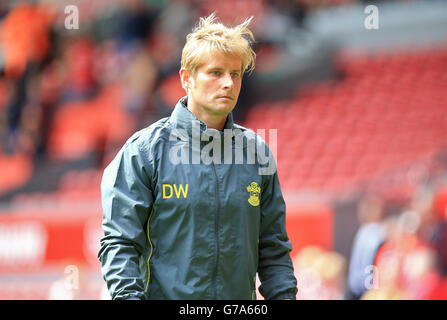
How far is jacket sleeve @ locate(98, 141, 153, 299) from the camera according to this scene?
1724 mm

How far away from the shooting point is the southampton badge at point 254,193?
1.89m

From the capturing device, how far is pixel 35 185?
7938mm

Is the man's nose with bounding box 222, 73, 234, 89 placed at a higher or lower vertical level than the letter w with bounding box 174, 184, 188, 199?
higher

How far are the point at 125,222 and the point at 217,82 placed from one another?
1.59 feet

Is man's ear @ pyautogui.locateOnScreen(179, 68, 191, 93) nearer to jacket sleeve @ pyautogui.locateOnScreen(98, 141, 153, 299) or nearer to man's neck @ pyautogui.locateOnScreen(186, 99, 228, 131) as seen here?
man's neck @ pyautogui.locateOnScreen(186, 99, 228, 131)

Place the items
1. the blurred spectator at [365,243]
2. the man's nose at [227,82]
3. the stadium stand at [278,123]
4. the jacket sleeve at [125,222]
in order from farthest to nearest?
the stadium stand at [278,123] → the blurred spectator at [365,243] → the man's nose at [227,82] → the jacket sleeve at [125,222]

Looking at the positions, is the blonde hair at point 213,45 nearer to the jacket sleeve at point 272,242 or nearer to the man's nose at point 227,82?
the man's nose at point 227,82

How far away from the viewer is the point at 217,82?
6.15ft

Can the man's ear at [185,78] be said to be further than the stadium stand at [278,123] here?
No

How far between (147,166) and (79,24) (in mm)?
8111

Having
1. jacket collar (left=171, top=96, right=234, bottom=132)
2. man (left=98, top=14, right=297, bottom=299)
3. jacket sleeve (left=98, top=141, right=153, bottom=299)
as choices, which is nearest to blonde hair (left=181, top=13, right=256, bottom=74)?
man (left=98, top=14, right=297, bottom=299)

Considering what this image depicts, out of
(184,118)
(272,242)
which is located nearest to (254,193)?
(272,242)

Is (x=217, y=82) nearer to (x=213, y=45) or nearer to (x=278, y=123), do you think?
(x=213, y=45)

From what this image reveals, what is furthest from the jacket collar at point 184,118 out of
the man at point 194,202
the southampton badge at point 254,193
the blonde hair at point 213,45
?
the southampton badge at point 254,193
